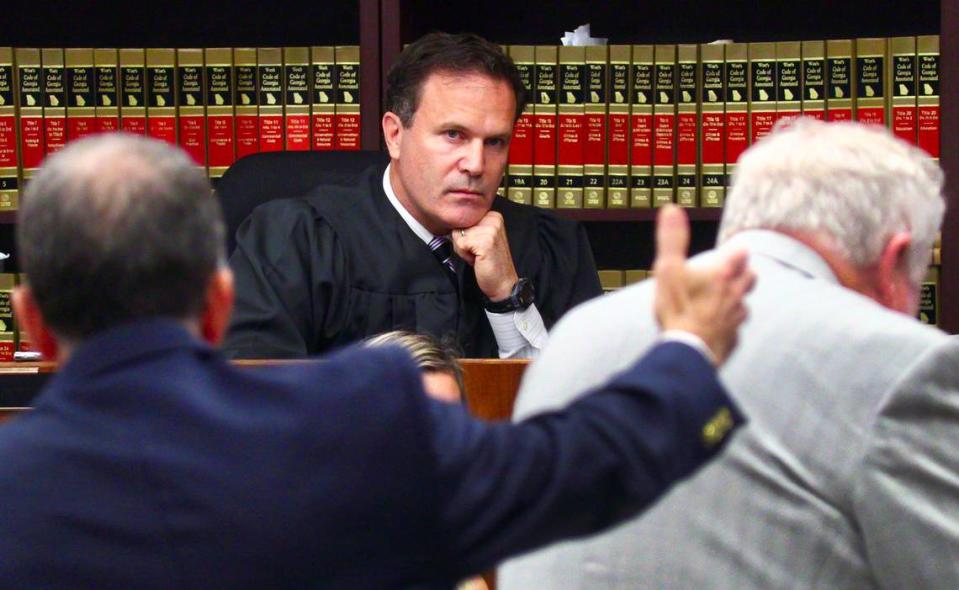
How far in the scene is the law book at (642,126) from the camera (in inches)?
134

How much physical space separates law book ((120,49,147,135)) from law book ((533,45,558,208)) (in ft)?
2.87

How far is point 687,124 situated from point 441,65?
75cm

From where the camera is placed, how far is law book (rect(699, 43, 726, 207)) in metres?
3.41

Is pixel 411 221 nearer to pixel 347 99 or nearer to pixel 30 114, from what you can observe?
pixel 347 99

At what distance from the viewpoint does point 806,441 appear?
4.29 feet

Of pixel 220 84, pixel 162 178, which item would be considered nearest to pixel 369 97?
pixel 220 84

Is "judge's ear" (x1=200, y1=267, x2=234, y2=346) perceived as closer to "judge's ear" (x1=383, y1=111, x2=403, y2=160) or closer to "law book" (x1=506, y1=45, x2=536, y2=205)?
"judge's ear" (x1=383, y1=111, x2=403, y2=160)

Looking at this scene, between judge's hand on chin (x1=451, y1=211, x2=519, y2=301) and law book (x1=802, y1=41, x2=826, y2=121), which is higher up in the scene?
law book (x1=802, y1=41, x2=826, y2=121)

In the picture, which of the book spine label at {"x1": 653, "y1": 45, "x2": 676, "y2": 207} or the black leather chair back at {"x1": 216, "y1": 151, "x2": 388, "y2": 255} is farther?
the book spine label at {"x1": 653, "y1": 45, "x2": 676, "y2": 207}

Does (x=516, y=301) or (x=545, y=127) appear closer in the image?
(x=516, y=301)

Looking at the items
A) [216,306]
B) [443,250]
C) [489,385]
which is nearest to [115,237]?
[216,306]

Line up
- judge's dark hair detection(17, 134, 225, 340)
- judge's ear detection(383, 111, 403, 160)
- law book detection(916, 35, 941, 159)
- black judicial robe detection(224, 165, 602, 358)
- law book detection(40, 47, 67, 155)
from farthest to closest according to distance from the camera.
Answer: law book detection(40, 47, 67, 155)
law book detection(916, 35, 941, 159)
judge's ear detection(383, 111, 403, 160)
black judicial robe detection(224, 165, 602, 358)
judge's dark hair detection(17, 134, 225, 340)

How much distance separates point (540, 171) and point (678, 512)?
2180mm

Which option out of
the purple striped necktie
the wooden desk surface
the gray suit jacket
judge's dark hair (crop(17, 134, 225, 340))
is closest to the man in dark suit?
judge's dark hair (crop(17, 134, 225, 340))
